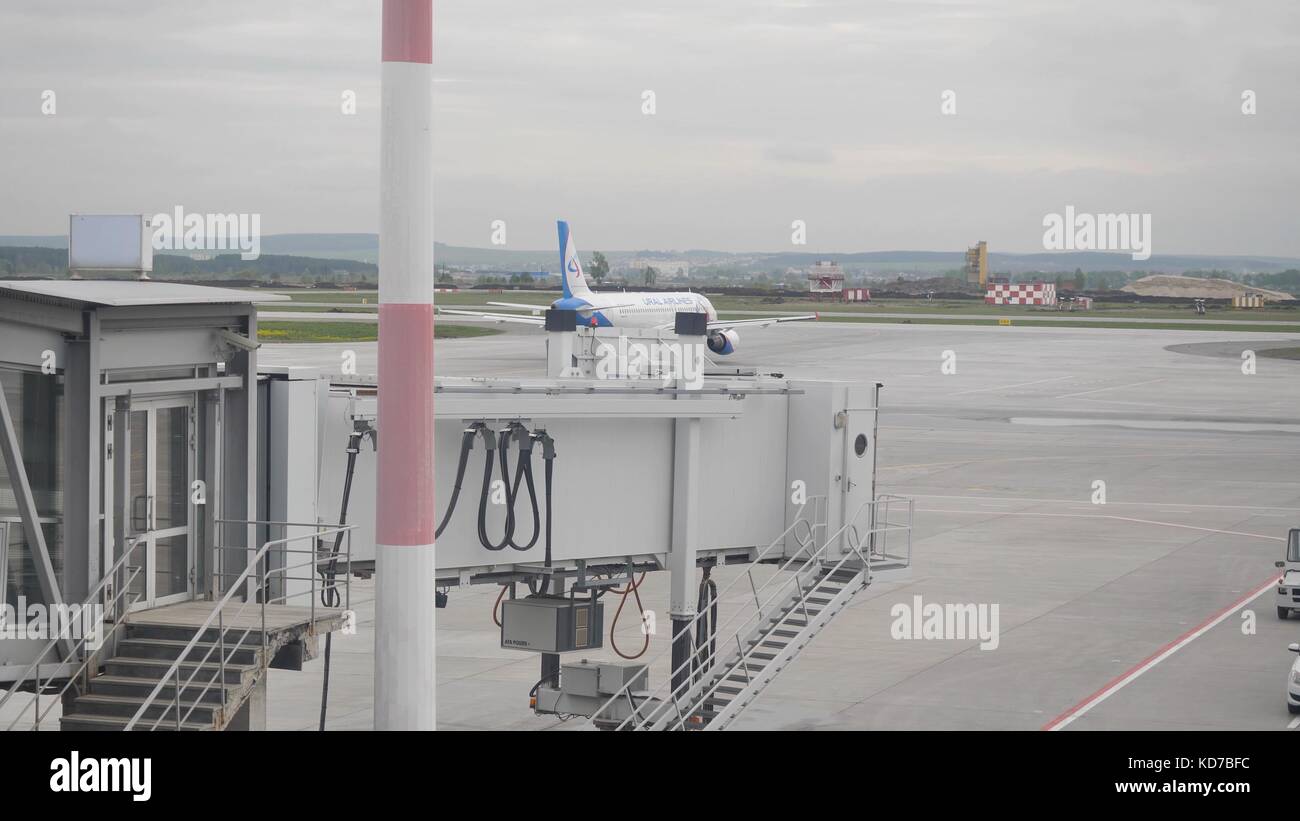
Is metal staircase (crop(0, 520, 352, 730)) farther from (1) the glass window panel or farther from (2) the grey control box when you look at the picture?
(2) the grey control box

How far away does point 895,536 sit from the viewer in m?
56.9

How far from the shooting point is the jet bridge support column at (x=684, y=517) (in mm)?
26562

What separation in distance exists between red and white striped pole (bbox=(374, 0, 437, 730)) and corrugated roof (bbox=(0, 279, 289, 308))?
251 cm

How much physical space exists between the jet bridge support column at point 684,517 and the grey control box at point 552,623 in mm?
1506

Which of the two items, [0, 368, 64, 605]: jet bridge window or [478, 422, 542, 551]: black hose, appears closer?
[0, 368, 64, 605]: jet bridge window

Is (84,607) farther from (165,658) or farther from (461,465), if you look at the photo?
(461,465)

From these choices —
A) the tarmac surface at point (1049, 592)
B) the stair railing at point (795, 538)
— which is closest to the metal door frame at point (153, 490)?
the stair railing at point (795, 538)

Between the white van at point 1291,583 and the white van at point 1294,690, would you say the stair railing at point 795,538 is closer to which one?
the white van at point 1294,690

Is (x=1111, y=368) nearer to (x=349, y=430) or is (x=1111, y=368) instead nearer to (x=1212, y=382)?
(x=1212, y=382)

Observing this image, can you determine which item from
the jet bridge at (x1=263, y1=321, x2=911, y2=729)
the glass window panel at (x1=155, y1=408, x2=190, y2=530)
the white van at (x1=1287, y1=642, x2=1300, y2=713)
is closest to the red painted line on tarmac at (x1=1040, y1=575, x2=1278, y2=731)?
the white van at (x1=1287, y1=642, x2=1300, y2=713)

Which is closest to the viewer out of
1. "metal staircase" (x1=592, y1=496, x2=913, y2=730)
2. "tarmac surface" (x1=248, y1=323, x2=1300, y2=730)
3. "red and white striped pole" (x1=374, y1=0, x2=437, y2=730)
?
"red and white striped pole" (x1=374, y1=0, x2=437, y2=730)

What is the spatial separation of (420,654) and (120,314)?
631 cm

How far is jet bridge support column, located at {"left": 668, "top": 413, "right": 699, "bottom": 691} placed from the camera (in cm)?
2656
